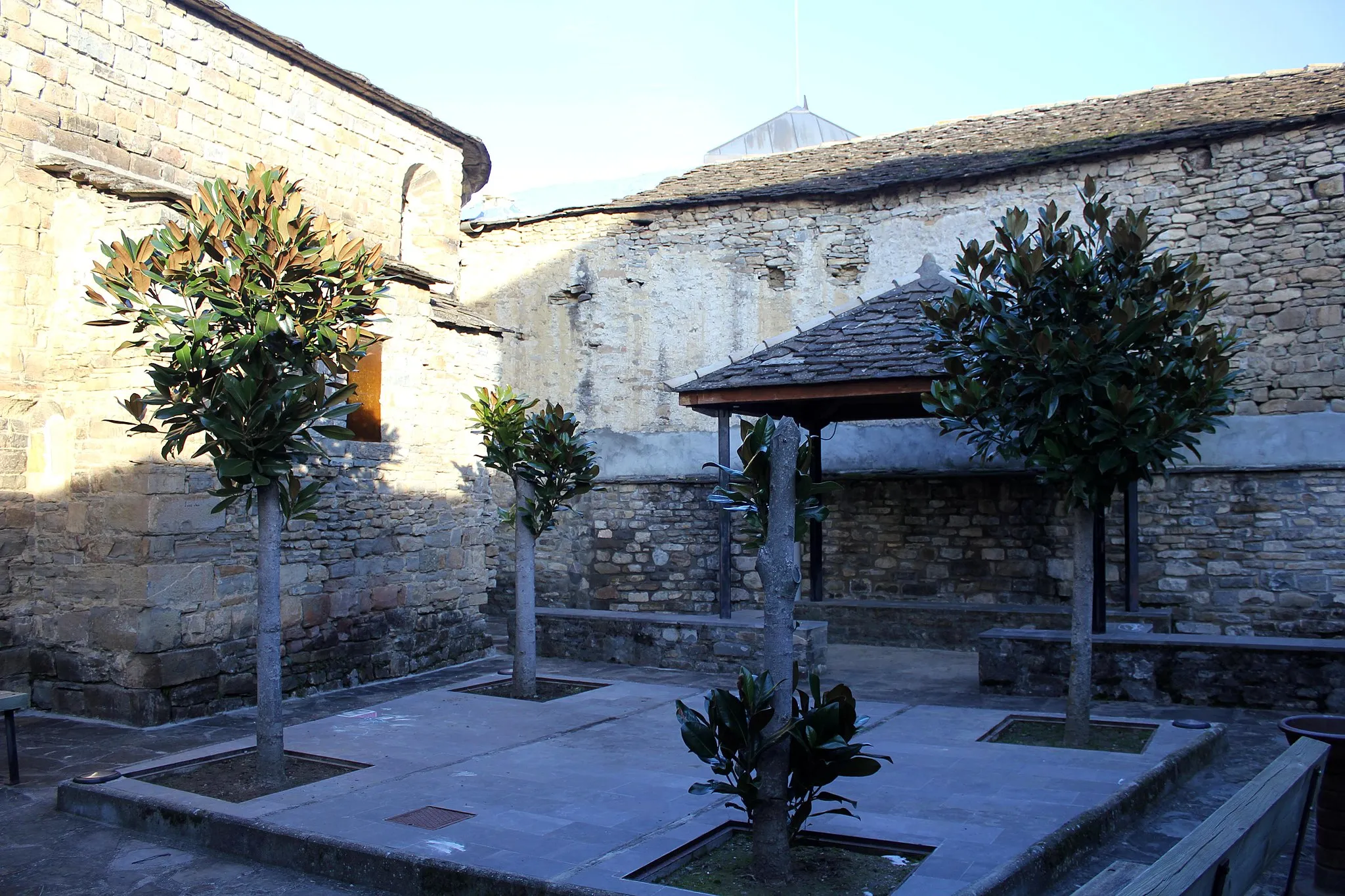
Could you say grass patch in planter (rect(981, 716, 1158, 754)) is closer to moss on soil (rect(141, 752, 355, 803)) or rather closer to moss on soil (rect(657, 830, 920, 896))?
moss on soil (rect(657, 830, 920, 896))

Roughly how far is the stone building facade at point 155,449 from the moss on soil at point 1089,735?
5.18 metres

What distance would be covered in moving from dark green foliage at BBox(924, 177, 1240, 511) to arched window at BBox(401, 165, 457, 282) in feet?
22.2

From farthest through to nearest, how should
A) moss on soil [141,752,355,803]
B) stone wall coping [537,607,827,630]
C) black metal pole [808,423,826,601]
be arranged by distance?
black metal pole [808,423,826,601], stone wall coping [537,607,827,630], moss on soil [141,752,355,803]

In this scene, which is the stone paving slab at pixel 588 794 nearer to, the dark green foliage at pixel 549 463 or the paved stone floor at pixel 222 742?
the paved stone floor at pixel 222 742

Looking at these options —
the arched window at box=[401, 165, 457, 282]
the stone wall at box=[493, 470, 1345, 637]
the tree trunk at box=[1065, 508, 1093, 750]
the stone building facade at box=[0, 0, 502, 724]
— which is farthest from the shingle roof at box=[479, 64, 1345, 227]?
the tree trunk at box=[1065, 508, 1093, 750]

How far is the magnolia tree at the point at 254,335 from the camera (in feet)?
16.8

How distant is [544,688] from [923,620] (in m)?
4.59

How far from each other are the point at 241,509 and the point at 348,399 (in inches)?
63.7

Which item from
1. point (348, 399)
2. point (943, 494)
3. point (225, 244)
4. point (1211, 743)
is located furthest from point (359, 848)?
point (943, 494)

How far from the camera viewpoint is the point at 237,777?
5.36m

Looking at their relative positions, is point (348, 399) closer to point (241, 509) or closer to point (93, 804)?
point (241, 509)

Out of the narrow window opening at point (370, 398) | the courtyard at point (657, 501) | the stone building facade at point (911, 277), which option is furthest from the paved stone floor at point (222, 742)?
the stone building facade at point (911, 277)

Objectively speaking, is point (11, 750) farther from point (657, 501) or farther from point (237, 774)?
point (657, 501)

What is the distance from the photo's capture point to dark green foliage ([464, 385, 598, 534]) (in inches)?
302
